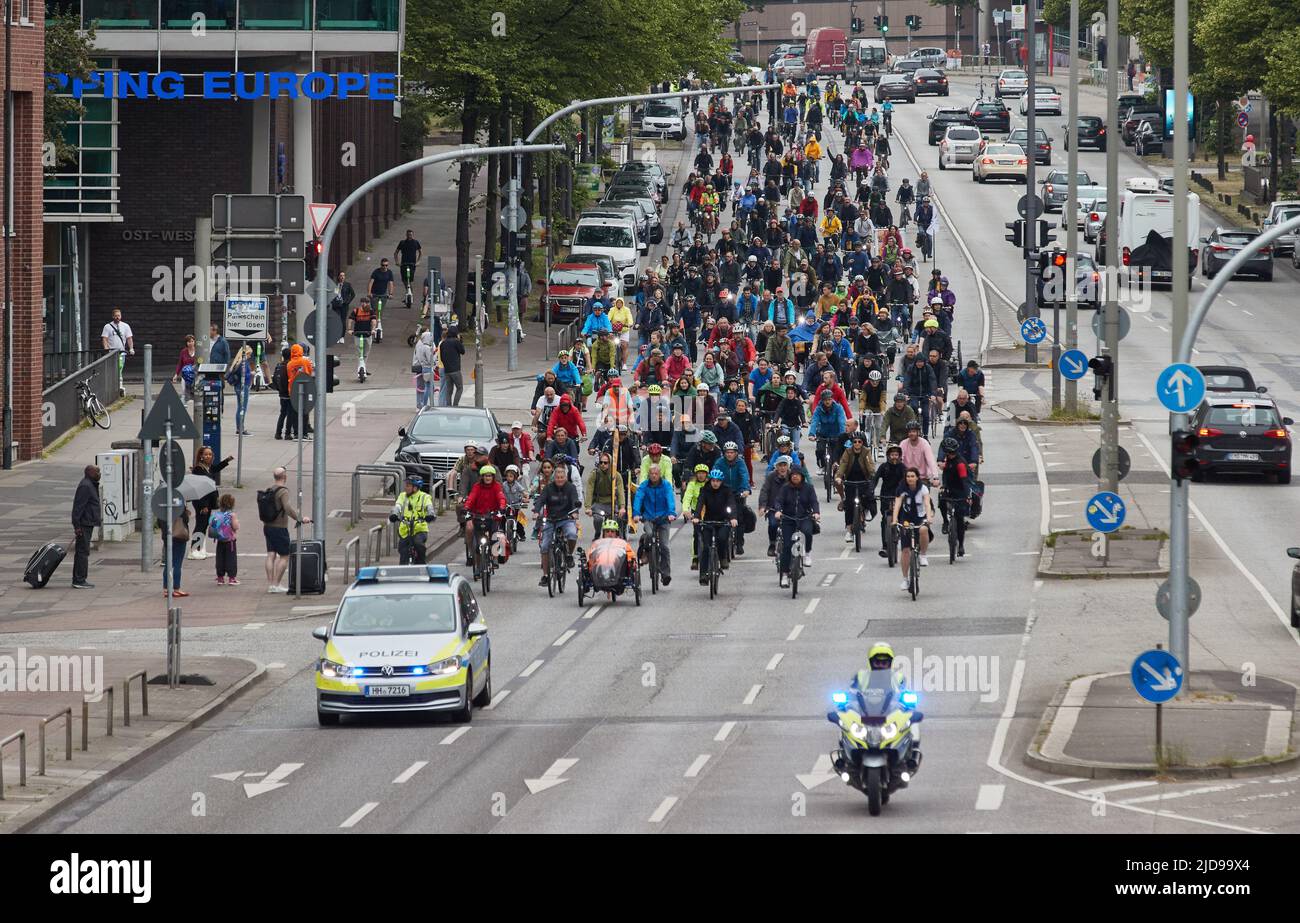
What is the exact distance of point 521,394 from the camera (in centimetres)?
4888

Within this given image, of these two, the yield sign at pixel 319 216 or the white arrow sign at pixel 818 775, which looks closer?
the white arrow sign at pixel 818 775

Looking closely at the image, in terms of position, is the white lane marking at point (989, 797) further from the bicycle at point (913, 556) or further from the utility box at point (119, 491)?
the utility box at point (119, 491)

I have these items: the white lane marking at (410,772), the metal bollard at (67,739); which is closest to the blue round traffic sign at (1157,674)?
the white lane marking at (410,772)

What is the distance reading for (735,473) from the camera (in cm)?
2939

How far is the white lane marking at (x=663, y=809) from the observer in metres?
17.0

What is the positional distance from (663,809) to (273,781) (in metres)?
3.37

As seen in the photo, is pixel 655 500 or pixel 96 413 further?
pixel 96 413

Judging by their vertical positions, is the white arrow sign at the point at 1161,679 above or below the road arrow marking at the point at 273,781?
above

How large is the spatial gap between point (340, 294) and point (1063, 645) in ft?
107

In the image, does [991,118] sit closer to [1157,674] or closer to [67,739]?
[1157,674]

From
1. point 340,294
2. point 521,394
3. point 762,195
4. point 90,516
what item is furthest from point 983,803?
point 762,195

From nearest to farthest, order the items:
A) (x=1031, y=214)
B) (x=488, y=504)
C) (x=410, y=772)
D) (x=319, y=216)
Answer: (x=410, y=772) < (x=488, y=504) < (x=319, y=216) < (x=1031, y=214)

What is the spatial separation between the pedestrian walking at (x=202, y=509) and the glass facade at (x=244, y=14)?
67.1ft

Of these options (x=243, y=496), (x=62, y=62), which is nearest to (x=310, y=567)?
(x=243, y=496)
